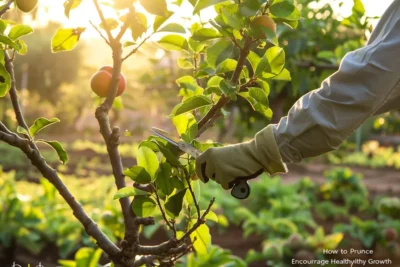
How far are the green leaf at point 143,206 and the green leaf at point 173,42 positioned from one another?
1.37ft

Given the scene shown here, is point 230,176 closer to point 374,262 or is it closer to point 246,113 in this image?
point 246,113

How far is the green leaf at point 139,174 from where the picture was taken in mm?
1407

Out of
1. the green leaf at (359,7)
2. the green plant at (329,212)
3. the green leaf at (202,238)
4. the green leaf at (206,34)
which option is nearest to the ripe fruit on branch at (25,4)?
the green leaf at (206,34)

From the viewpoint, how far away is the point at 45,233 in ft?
14.9

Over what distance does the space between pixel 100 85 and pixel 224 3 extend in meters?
0.44

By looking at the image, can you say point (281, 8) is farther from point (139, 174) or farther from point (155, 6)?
point (139, 174)

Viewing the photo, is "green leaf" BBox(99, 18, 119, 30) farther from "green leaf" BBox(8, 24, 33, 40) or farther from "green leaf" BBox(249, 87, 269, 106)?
"green leaf" BBox(249, 87, 269, 106)

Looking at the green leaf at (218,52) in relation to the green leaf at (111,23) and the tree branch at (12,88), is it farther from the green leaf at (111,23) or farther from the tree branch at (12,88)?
the tree branch at (12,88)

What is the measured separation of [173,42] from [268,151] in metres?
0.44

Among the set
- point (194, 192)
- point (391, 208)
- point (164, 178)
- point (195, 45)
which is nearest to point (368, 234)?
point (391, 208)

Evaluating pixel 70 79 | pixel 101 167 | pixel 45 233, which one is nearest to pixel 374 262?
pixel 45 233

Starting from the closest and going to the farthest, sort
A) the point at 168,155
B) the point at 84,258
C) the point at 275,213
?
the point at 168,155
the point at 84,258
the point at 275,213

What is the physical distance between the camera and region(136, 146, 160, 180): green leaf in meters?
1.41

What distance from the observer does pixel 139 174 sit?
4.64 feet
